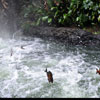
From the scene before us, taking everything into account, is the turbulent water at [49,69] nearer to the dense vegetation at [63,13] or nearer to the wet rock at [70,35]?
the wet rock at [70,35]

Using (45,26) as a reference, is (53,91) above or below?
below

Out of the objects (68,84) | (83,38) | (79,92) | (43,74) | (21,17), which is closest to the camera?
(79,92)

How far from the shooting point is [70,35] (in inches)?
300

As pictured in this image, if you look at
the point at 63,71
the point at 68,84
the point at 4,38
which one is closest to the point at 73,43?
the point at 63,71

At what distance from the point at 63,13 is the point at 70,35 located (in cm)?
171

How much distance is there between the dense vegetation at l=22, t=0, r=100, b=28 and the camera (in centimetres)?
772

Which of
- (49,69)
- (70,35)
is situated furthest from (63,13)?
Result: (49,69)

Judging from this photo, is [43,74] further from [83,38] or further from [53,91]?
[83,38]

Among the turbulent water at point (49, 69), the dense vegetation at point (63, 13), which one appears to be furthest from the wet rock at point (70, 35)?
the dense vegetation at point (63, 13)

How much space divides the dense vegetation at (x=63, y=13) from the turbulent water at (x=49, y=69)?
5.35 feet

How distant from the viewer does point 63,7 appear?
8.90m

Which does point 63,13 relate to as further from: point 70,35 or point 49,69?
point 49,69

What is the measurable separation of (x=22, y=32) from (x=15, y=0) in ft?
7.34

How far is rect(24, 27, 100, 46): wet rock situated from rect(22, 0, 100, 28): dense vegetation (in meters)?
0.58
